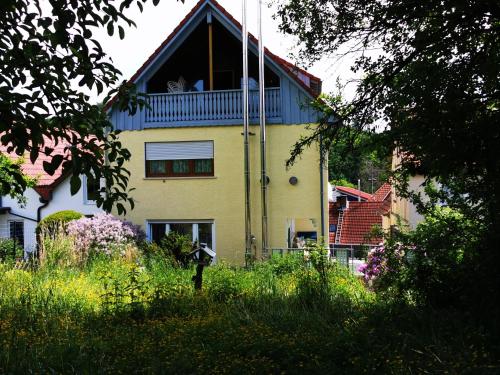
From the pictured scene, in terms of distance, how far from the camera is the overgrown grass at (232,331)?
4.93 m

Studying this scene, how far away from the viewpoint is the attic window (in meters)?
17.0

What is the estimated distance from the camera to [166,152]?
677 inches

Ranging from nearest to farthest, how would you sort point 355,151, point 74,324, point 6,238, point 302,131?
point 74,324
point 355,151
point 302,131
point 6,238

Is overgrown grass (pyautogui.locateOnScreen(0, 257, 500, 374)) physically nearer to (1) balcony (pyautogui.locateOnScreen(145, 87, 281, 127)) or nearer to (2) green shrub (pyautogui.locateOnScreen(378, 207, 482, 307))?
(2) green shrub (pyautogui.locateOnScreen(378, 207, 482, 307))

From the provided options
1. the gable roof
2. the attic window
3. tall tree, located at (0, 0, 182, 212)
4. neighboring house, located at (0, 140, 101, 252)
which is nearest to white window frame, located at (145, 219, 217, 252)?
the attic window

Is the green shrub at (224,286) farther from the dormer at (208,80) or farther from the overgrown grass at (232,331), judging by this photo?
the dormer at (208,80)

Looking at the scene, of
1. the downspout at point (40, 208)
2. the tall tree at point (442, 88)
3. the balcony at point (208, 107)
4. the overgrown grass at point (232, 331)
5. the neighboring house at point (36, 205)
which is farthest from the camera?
the downspout at point (40, 208)

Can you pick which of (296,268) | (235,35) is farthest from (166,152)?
(296,268)

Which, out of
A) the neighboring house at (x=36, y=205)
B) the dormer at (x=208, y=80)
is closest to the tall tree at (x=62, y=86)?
the dormer at (x=208, y=80)

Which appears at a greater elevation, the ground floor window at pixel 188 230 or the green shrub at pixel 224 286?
the ground floor window at pixel 188 230

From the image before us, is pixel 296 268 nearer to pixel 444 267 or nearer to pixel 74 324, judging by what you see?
pixel 444 267

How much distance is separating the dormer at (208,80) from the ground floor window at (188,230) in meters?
3.21

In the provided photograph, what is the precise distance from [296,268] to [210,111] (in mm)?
8253

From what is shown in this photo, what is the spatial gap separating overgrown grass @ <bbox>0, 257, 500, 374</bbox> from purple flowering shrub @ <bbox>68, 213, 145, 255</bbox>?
179 inches
